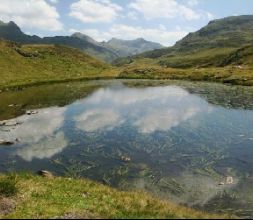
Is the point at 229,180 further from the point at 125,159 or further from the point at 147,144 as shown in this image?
the point at 147,144

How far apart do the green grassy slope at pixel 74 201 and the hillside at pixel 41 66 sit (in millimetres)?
76325

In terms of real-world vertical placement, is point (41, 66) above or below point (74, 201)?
above

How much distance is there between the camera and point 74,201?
2453 cm

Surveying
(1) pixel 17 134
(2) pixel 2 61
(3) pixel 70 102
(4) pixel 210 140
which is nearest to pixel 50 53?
(2) pixel 2 61

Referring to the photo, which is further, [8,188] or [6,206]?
[8,188]

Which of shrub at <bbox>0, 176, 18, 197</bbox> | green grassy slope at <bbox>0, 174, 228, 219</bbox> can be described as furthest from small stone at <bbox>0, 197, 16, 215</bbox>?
shrub at <bbox>0, 176, 18, 197</bbox>

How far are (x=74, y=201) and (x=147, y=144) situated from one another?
801 inches

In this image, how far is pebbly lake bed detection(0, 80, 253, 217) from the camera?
31.1 m

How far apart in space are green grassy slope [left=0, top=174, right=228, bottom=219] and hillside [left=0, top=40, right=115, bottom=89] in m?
76.3

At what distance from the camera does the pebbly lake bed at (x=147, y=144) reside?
31125 millimetres

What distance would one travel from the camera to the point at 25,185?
27.8m

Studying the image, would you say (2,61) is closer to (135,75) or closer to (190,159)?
(135,75)

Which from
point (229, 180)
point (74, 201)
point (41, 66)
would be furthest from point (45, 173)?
point (41, 66)

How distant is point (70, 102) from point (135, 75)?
6511cm
